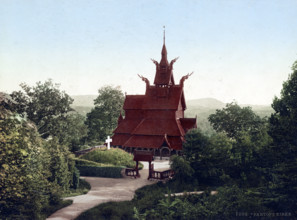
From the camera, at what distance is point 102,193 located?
91.9 feet

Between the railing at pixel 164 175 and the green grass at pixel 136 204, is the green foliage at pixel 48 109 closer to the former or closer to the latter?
the railing at pixel 164 175

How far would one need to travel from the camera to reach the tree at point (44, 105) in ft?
152

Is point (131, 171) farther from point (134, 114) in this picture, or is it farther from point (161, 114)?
point (134, 114)

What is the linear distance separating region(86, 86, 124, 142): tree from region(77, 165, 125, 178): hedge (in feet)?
89.7

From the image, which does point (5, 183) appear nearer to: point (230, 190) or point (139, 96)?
point (230, 190)

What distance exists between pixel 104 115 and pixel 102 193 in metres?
37.8

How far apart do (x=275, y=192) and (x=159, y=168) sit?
1871 centimetres

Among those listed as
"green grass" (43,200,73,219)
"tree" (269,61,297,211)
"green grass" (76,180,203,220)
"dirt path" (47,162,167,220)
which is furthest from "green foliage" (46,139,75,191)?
"tree" (269,61,297,211)

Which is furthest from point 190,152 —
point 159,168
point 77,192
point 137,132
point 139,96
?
point 139,96

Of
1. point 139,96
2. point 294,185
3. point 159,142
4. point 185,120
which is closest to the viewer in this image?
point 294,185

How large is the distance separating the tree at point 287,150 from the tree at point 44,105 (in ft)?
120

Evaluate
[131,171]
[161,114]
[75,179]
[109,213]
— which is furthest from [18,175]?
[161,114]

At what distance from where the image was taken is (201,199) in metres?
22.9

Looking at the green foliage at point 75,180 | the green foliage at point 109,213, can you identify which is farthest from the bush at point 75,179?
the green foliage at point 109,213
